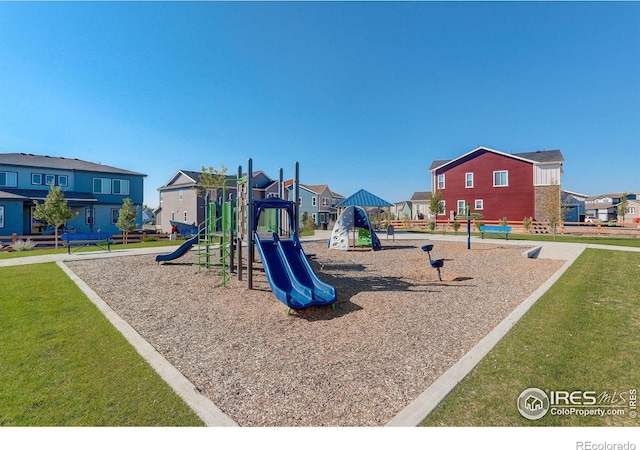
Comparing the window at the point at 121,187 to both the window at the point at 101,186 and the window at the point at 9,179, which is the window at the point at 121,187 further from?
the window at the point at 9,179

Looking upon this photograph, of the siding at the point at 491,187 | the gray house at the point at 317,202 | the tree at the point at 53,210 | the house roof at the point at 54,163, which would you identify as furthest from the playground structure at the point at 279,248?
the gray house at the point at 317,202

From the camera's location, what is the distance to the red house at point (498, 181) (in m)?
36.1

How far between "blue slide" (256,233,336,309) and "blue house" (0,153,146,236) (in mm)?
28622

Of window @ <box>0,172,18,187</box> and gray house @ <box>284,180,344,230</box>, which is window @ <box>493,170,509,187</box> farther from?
window @ <box>0,172,18,187</box>

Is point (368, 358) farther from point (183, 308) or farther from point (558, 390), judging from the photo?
point (183, 308)

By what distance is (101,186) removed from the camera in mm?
33062

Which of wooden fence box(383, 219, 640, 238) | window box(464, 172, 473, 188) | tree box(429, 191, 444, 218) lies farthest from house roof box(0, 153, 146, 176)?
window box(464, 172, 473, 188)

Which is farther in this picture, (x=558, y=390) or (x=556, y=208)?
(x=556, y=208)

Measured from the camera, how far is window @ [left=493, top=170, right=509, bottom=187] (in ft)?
125

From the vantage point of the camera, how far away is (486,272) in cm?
1199

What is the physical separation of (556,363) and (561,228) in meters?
33.6

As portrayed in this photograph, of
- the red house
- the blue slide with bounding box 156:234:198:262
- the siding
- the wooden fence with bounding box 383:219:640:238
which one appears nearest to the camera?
the blue slide with bounding box 156:234:198:262
